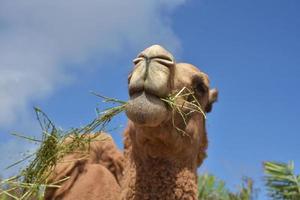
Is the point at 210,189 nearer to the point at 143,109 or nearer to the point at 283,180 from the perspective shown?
the point at 283,180

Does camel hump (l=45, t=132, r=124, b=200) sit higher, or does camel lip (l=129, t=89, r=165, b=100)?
camel hump (l=45, t=132, r=124, b=200)

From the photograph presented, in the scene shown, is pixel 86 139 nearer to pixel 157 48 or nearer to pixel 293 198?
pixel 157 48

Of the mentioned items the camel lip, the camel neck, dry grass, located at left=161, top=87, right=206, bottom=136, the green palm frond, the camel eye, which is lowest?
the camel neck

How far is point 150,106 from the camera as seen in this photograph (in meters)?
4.03

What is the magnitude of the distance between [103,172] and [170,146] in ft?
4.54

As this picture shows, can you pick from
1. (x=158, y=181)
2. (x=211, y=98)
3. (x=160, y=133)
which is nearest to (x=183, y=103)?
(x=160, y=133)

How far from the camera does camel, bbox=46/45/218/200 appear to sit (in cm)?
405

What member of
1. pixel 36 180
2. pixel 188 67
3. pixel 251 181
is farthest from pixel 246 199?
pixel 36 180

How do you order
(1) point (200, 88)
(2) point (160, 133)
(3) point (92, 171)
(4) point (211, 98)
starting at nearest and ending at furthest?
(2) point (160, 133), (1) point (200, 88), (4) point (211, 98), (3) point (92, 171)

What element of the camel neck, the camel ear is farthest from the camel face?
the camel ear

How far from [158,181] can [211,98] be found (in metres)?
1.24

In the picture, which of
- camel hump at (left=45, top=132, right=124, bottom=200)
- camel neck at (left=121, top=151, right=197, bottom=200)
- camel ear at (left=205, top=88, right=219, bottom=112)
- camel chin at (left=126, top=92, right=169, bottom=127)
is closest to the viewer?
camel chin at (left=126, top=92, right=169, bottom=127)

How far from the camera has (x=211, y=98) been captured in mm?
5547

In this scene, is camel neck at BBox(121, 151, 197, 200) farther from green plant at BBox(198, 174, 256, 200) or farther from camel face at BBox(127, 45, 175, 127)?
green plant at BBox(198, 174, 256, 200)
